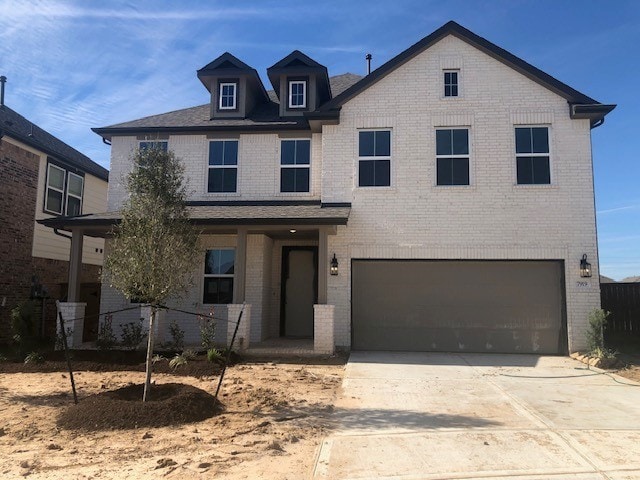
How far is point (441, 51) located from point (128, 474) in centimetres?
1188

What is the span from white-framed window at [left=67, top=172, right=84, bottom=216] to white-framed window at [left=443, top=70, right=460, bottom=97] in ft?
42.4

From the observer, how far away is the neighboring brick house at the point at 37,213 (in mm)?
13812

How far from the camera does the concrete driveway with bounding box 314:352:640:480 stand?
4500mm

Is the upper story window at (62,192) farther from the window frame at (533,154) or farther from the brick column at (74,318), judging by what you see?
the window frame at (533,154)

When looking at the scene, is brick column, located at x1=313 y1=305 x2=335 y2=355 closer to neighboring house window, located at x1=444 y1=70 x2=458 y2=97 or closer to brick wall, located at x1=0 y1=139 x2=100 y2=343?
neighboring house window, located at x1=444 y1=70 x2=458 y2=97

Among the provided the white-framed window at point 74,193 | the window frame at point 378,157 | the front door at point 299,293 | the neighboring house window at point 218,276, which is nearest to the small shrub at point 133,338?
the neighboring house window at point 218,276

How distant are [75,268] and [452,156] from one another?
32.3ft

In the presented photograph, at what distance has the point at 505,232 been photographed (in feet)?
38.6

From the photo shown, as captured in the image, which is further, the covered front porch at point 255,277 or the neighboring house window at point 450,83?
the neighboring house window at point 450,83

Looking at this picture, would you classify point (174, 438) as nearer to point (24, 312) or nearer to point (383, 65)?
point (24, 312)

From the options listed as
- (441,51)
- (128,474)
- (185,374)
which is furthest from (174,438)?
(441,51)

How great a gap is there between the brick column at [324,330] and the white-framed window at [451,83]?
6371mm

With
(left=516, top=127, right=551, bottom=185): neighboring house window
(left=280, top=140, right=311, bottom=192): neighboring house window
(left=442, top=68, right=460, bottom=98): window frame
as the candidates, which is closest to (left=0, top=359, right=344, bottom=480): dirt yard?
(left=280, top=140, right=311, bottom=192): neighboring house window

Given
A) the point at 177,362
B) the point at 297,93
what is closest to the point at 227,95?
the point at 297,93
